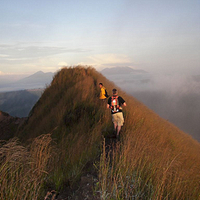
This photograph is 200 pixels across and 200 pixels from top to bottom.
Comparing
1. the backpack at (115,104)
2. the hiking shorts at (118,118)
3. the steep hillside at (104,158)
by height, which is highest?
the backpack at (115,104)

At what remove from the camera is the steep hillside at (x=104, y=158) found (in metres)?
2.81

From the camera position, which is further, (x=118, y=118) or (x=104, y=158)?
(x=118, y=118)

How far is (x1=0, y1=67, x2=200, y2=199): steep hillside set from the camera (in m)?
2.81

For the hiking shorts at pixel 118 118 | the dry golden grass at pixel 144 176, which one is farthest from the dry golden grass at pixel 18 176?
the hiking shorts at pixel 118 118

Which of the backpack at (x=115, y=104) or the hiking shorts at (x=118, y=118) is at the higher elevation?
the backpack at (x=115, y=104)

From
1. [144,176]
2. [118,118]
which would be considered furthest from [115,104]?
[144,176]

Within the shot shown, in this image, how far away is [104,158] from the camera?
3.27 m

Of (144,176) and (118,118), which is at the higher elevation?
(118,118)

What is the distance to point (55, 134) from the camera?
6.38 m

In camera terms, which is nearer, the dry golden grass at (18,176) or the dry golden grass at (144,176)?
the dry golden grass at (18,176)

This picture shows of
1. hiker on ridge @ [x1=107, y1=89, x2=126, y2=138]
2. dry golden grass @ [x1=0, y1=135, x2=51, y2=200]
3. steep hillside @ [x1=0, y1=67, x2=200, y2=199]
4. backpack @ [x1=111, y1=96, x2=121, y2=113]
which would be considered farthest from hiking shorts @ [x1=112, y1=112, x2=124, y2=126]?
dry golden grass @ [x1=0, y1=135, x2=51, y2=200]

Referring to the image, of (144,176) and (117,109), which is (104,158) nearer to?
(144,176)

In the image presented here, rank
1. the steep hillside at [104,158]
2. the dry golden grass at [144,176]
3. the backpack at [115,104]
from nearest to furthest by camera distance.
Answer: the dry golden grass at [144,176], the steep hillside at [104,158], the backpack at [115,104]

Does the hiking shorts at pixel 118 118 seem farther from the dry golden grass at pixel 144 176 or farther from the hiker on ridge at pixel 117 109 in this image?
the dry golden grass at pixel 144 176
